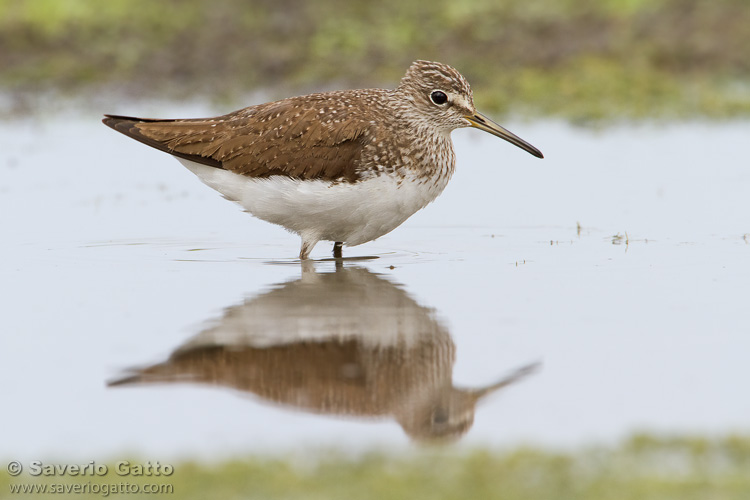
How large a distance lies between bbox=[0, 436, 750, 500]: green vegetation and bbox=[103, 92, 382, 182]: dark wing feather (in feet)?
14.0

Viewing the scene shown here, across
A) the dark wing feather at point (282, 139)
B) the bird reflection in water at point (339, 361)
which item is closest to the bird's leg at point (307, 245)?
the dark wing feather at point (282, 139)

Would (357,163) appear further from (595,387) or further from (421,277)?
(595,387)

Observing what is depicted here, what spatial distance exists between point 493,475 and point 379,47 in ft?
48.4

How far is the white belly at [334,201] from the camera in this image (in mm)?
9180

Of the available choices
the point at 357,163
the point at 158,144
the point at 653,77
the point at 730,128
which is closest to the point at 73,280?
the point at 158,144

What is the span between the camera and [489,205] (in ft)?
39.4

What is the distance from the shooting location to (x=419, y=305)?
8.10 meters

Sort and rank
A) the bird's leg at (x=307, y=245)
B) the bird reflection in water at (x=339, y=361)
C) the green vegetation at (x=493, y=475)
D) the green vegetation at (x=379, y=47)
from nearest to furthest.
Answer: the green vegetation at (x=493, y=475)
the bird reflection in water at (x=339, y=361)
the bird's leg at (x=307, y=245)
the green vegetation at (x=379, y=47)

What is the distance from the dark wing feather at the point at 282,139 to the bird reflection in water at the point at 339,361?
4.60 ft

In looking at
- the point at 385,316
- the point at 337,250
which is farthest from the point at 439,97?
the point at 385,316

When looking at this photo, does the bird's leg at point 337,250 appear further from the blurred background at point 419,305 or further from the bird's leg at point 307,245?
the bird's leg at point 307,245

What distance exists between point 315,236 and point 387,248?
1008 mm

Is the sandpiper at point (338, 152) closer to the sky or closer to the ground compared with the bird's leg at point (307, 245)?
Answer: closer to the sky

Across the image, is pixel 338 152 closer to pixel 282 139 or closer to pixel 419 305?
pixel 282 139
